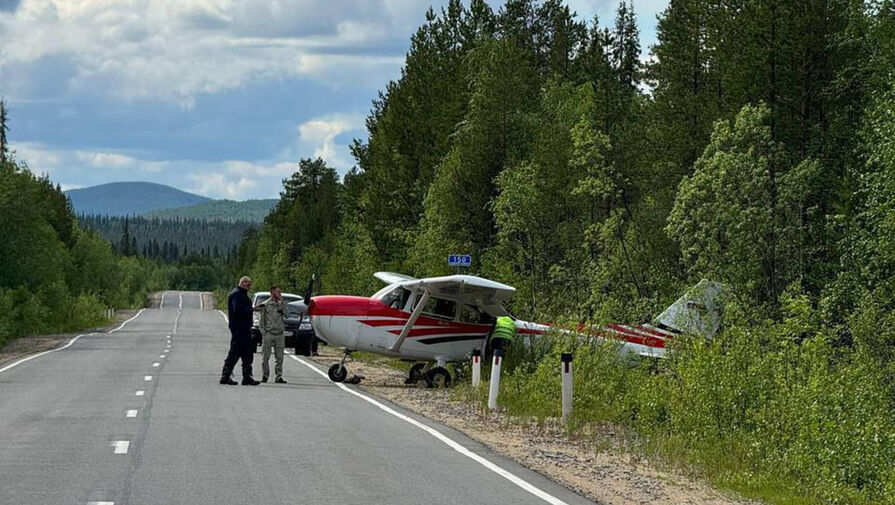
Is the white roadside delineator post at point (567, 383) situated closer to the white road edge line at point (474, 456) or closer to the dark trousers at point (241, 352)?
the white road edge line at point (474, 456)

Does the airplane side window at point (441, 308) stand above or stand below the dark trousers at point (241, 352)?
above

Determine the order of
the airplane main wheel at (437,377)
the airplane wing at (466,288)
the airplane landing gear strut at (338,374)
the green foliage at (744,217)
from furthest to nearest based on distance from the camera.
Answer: the green foliage at (744,217) < the airplane landing gear strut at (338,374) < the airplane main wheel at (437,377) < the airplane wing at (466,288)

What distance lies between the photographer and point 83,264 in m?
115

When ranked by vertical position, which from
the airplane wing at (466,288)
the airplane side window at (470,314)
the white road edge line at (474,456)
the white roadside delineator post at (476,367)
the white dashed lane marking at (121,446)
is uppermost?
the airplane wing at (466,288)

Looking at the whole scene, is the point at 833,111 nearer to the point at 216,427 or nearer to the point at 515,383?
the point at 515,383

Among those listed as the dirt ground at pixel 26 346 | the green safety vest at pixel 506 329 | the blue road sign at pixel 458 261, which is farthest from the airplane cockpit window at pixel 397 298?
the dirt ground at pixel 26 346

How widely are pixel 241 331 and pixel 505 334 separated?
19.0 ft

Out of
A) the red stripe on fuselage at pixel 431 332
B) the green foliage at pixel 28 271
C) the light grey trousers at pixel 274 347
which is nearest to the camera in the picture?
the light grey trousers at pixel 274 347

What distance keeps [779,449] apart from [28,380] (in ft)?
57.8

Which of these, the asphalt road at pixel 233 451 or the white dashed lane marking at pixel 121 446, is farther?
the white dashed lane marking at pixel 121 446

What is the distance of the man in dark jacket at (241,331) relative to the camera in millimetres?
24734

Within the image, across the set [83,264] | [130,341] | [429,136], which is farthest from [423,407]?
[83,264]

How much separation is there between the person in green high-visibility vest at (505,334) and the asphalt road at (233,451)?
13.1 ft

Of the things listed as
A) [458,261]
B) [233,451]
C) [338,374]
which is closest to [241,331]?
[338,374]
